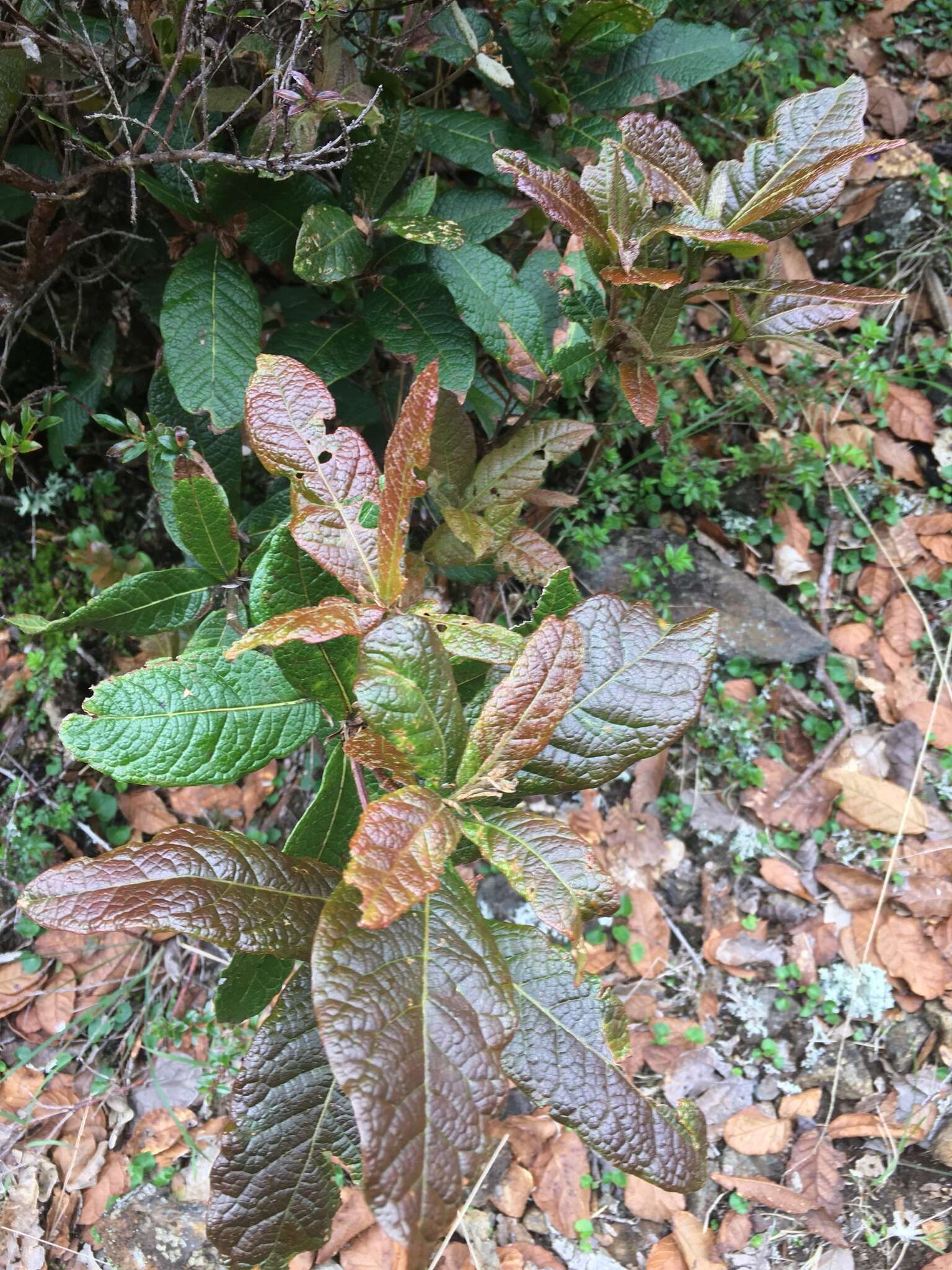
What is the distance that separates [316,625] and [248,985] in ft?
2.28

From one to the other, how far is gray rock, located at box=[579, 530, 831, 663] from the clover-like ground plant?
1.17 metres

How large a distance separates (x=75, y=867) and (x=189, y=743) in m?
0.22

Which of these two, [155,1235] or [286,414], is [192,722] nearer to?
[286,414]

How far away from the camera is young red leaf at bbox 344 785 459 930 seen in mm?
836

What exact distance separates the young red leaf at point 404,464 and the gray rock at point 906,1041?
1994mm

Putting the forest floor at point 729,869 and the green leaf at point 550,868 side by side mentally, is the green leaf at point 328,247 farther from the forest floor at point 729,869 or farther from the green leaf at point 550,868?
the green leaf at point 550,868

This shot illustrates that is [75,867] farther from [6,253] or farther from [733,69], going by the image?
[733,69]

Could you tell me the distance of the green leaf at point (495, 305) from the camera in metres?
1.59

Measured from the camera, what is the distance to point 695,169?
130 cm

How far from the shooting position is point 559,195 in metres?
1.23

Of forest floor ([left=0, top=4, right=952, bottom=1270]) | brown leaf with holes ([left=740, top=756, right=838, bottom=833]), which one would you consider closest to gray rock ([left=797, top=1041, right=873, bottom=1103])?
forest floor ([left=0, top=4, right=952, bottom=1270])

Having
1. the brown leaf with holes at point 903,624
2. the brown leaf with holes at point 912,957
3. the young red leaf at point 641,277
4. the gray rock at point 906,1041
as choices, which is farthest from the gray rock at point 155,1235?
the brown leaf with holes at point 903,624

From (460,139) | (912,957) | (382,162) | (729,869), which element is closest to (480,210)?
(460,139)

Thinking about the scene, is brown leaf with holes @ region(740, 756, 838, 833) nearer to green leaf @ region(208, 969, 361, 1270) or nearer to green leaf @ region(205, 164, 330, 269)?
green leaf @ region(208, 969, 361, 1270)
